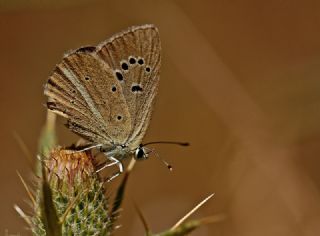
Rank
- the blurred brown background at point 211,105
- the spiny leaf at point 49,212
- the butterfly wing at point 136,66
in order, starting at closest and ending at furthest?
the spiny leaf at point 49,212 → the butterfly wing at point 136,66 → the blurred brown background at point 211,105

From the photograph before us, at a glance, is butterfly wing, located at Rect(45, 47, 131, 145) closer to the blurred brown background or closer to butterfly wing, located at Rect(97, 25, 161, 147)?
butterfly wing, located at Rect(97, 25, 161, 147)

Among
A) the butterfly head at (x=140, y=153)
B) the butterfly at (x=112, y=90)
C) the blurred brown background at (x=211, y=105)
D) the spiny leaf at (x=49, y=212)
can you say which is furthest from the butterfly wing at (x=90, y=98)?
the spiny leaf at (x=49, y=212)

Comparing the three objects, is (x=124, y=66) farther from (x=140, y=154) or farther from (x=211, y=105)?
(x=211, y=105)

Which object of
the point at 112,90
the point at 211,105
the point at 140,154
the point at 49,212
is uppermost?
the point at 112,90

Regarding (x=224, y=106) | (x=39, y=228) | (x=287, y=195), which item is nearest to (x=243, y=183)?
(x=287, y=195)

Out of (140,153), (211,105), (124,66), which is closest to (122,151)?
(140,153)

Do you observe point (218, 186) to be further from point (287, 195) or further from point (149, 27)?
point (149, 27)

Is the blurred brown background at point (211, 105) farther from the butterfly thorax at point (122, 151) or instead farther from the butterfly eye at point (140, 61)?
the butterfly thorax at point (122, 151)

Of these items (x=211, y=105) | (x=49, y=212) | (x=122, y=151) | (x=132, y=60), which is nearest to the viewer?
(x=49, y=212)

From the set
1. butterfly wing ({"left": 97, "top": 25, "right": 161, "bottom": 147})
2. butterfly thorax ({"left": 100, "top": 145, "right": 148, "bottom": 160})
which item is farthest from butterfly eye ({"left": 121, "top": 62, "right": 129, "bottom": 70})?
butterfly thorax ({"left": 100, "top": 145, "right": 148, "bottom": 160})
